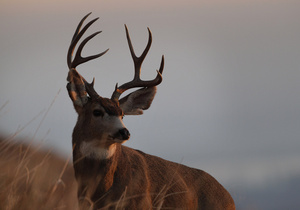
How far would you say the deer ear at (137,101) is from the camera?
8234mm

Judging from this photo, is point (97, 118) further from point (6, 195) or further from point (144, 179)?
point (6, 195)

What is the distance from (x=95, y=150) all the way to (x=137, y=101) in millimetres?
1546

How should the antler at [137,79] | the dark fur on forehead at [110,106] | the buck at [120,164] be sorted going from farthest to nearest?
1. the antler at [137,79]
2. the dark fur on forehead at [110,106]
3. the buck at [120,164]

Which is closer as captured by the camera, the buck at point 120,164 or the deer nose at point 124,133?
the deer nose at point 124,133

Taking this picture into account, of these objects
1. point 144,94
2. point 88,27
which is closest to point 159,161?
point 144,94

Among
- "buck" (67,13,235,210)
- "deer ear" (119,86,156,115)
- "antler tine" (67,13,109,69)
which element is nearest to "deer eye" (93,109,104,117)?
"buck" (67,13,235,210)

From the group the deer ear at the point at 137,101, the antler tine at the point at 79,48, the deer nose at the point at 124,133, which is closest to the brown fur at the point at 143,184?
the deer nose at the point at 124,133

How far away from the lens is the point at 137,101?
841 centimetres

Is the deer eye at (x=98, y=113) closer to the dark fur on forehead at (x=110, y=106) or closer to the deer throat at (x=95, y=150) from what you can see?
the dark fur on forehead at (x=110, y=106)

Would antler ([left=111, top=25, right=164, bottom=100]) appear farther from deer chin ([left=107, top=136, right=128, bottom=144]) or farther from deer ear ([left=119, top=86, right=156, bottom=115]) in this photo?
deer chin ([left=107, top=136, right=128, bottom=144])

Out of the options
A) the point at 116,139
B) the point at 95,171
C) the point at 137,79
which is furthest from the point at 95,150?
the point at 137,79

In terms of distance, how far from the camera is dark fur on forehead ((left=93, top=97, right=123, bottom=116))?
7293 millimetres

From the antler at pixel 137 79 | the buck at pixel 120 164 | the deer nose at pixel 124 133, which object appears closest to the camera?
the deer nose at pixel 124 133

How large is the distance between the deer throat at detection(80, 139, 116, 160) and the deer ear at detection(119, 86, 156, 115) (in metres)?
1.15
